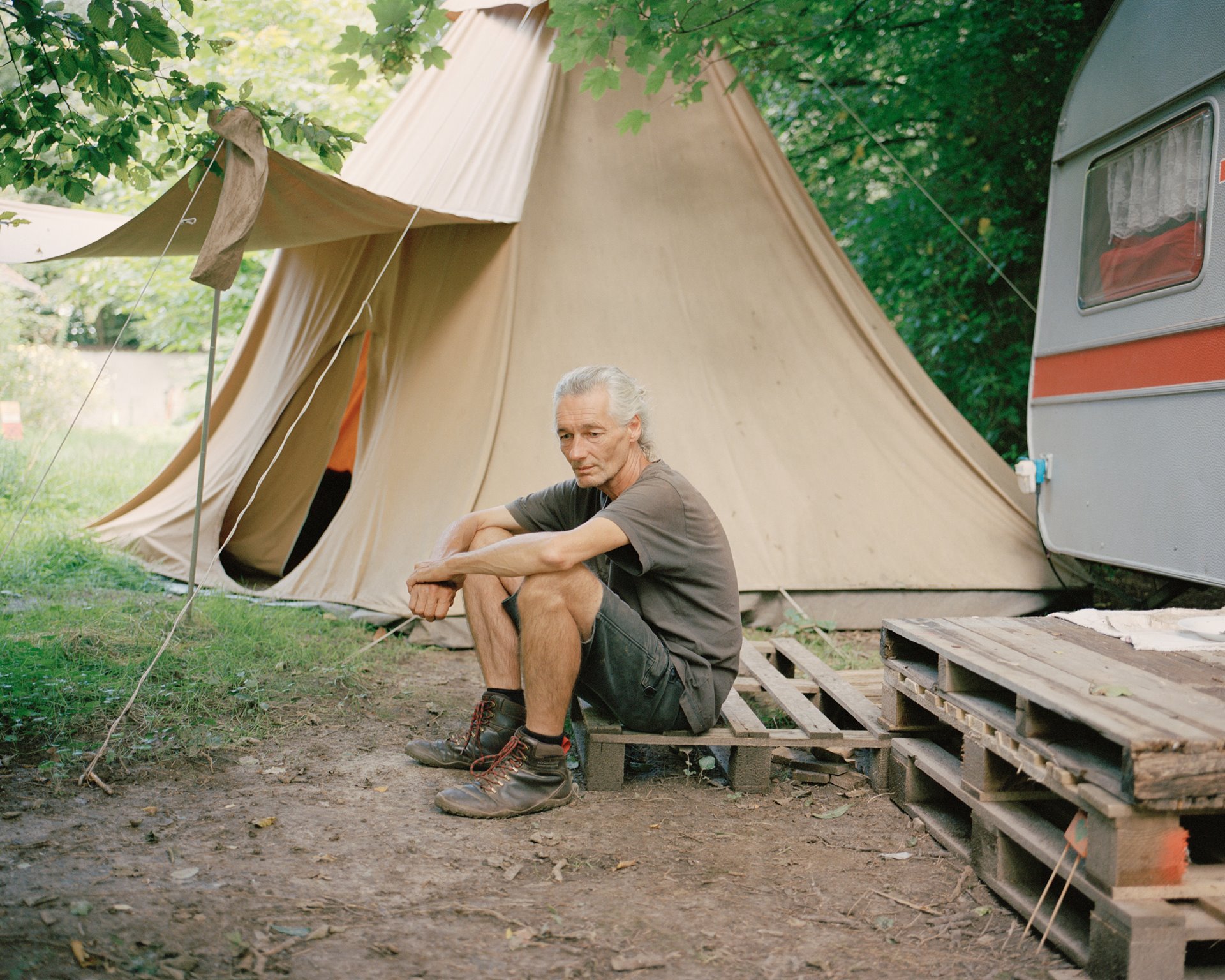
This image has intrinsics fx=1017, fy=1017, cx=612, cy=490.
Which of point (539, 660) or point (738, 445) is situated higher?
point (738, 445)

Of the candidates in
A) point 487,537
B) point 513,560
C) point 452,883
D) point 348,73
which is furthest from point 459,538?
point 348,73

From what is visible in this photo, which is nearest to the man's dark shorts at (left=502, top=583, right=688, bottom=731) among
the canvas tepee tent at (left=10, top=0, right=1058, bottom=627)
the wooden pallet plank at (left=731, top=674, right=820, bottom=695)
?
the wooden pallet plank at (left=731, top=674, right=820, bottom=695)

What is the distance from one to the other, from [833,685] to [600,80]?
295 centimetres

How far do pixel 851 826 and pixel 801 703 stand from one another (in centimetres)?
57

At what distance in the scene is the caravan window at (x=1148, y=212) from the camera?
368 centimetres

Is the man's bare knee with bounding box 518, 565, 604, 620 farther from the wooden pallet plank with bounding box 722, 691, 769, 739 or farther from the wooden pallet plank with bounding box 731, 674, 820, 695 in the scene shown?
the wooden pallet plank with bounding box 731, 674, 820, 695

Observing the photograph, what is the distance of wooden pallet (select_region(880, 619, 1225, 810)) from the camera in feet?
5.95

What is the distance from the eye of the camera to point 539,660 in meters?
2.69

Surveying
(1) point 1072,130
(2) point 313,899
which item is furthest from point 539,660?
(1) point 1072,130

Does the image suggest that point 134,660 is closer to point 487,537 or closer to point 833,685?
point 487,537

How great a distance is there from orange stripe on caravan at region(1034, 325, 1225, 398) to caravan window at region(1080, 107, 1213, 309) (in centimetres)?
22

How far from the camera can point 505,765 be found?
9.24ft

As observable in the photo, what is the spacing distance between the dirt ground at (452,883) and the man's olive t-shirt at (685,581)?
1.22 feet

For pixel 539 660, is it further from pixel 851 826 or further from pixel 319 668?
pixel 319 668
